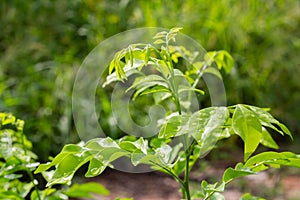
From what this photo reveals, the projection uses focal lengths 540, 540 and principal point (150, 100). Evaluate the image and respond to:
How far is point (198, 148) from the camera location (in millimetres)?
1199

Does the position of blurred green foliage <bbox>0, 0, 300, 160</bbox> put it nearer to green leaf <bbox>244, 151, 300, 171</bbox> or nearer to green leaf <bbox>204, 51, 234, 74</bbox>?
green leaf <bbox>204, 51, 234, 74</bbox>

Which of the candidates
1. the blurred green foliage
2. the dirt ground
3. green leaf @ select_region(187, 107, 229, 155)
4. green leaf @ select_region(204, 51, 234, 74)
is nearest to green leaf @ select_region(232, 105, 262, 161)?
green leaf @ select_region(187, 107, 229, 155)

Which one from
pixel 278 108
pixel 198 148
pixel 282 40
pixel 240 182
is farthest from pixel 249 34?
pixel 198 148

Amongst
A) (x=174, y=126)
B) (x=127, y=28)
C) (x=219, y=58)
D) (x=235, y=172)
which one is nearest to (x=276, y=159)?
(x=235, y=172)

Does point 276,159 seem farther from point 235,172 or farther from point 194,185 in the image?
point 194,185

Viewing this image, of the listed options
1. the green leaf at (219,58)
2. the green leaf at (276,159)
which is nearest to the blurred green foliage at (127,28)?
the green leaf at (219,58)

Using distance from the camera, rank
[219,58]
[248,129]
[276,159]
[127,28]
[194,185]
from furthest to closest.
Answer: [127,28], [194,185], [219,58], [276,159], [248,129]

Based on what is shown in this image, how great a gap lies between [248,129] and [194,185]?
2.04 meters

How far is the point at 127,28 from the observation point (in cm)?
356

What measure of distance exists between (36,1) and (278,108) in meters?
1.83

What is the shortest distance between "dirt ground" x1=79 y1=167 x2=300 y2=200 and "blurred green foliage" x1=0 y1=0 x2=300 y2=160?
416 mm

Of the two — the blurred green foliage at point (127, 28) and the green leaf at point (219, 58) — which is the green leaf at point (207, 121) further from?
the blurred green foliage at point (127, 28)

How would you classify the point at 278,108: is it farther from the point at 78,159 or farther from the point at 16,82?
the point at 78,159

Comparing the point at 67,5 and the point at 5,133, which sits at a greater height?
the point at 67,5
